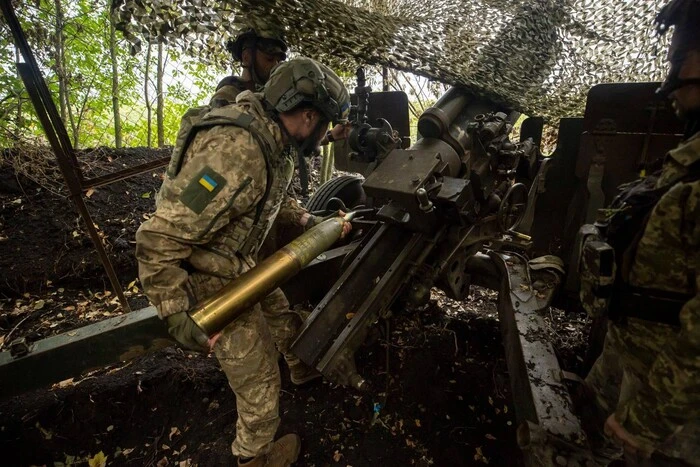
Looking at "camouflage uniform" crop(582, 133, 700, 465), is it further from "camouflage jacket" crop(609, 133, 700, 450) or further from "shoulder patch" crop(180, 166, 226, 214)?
"shoulder patch" crop(180, 166, 226, 214)

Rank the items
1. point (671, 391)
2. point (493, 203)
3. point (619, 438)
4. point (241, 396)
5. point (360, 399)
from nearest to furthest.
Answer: point (671, 391) < point (619, 438) < point (241, 396) < point (493, 203) < point (360, 399)

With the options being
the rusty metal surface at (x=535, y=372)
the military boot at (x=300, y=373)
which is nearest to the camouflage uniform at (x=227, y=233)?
the military boot at (x=300, y=373)

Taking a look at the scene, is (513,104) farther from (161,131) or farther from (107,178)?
(161,131)

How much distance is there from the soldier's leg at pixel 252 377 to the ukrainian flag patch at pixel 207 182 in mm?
831

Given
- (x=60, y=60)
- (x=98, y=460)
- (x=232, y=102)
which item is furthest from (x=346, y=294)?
(x=60, y=60)

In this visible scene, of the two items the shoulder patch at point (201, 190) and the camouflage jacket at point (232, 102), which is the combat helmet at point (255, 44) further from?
the shoulder patch at point (201, 190)

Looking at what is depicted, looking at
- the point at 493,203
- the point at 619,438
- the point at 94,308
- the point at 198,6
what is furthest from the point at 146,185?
the point at 619,438

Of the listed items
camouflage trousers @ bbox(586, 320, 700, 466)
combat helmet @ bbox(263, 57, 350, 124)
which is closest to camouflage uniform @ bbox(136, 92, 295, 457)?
combat helmet @ bbox(263, 57, 350, 124)

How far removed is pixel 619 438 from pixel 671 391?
1.06ft

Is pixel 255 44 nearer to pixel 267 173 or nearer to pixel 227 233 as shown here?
pixel 267 173

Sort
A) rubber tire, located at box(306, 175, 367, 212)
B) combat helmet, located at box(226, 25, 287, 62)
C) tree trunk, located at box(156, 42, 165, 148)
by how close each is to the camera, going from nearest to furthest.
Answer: combat helmet, located at box(226, 25, 287, 62), rubber tire, located at box(306, 175, 367, 212), tree trunk, located at box(156, 42, 165, 148)

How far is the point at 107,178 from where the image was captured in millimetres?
2947

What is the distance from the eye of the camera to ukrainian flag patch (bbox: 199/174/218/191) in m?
1.72

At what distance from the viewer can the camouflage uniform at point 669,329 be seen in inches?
46.9
